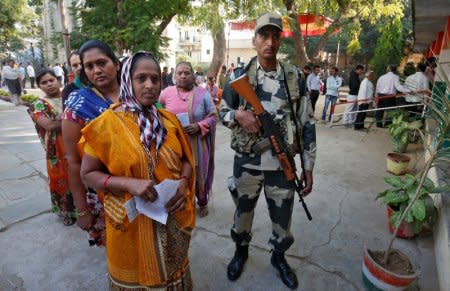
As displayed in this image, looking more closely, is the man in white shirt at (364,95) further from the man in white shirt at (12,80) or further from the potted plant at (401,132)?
the man in white shirt at (12,80)

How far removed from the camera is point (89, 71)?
1.62 metres

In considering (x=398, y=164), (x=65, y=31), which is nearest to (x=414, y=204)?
(x=398, y=164)

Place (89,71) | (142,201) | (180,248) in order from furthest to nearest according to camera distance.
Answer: (89,71), (180,248), (142,201)

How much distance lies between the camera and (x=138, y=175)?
1.28 m

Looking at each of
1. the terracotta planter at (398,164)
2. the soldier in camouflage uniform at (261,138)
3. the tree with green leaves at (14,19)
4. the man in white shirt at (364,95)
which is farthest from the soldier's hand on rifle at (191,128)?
the tree with green leaves at (14,19)

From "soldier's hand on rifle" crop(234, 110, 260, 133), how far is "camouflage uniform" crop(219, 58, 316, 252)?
0.31 ft

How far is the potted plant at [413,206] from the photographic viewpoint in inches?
100

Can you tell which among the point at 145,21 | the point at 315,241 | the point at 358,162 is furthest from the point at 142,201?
the point at 358,162

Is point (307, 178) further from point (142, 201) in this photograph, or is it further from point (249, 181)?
point (142, 201)

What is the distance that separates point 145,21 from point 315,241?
4020 mm

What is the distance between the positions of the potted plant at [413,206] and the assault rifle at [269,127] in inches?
54.4

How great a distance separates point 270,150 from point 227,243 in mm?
1225

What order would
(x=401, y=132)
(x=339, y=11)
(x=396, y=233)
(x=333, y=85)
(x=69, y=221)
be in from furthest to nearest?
(x=339, y=11), (x=333, y=85), (x=401, y=132), (x=69, y=221), (x=396, y=233)

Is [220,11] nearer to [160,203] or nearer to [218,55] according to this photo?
[218,55]
